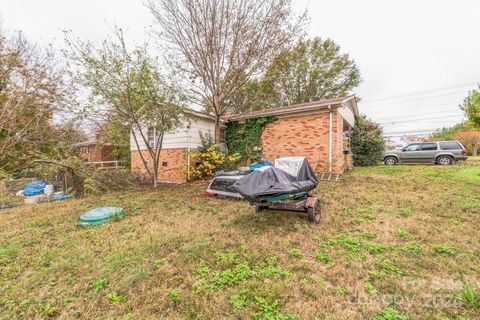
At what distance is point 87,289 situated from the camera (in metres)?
2.31

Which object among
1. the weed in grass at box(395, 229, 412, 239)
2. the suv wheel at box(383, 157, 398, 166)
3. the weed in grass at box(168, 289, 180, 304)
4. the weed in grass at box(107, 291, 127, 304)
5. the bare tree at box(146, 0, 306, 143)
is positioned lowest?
the weed in grass at box(107, 291, 127, 304)

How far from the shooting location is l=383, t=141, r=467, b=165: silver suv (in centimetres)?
1223

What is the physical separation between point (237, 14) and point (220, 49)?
146 centimetres

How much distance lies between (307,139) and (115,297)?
30.6ft

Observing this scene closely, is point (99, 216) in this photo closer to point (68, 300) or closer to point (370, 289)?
point (68, 300)

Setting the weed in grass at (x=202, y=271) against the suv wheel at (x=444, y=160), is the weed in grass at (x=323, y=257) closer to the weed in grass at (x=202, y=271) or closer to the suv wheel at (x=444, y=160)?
the weed in grass at (x=202, y=271)

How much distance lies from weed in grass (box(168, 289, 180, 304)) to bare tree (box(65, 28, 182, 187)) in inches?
269

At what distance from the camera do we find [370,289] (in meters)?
2.14

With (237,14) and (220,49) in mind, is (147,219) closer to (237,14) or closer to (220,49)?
(220,49)

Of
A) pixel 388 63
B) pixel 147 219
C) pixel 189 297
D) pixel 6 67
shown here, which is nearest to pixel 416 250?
pixel 189 297

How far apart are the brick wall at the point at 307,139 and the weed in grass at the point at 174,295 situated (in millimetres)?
8620

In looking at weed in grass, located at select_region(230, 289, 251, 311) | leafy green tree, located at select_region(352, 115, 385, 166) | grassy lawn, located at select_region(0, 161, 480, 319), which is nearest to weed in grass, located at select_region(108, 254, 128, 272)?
grassy lawn, located at select_region(0, 161, 480, 319)

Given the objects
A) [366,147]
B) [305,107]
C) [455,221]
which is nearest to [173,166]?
[305,107]

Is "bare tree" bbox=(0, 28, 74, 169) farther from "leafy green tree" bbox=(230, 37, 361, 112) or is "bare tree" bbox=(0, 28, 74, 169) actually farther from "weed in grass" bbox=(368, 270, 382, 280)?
"leafy green tree" bbox=(230, 37, 361, 112)
